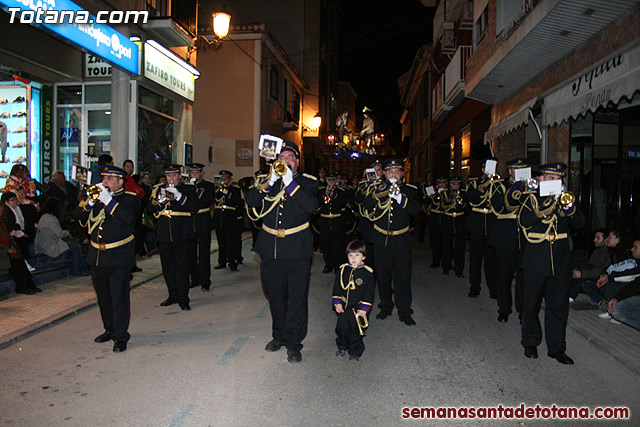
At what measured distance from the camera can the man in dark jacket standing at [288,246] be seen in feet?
18.0

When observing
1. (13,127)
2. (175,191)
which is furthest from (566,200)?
(13,127)

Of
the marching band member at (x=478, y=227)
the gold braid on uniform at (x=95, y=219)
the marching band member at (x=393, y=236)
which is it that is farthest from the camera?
the marching band member at (x=478, y=227)

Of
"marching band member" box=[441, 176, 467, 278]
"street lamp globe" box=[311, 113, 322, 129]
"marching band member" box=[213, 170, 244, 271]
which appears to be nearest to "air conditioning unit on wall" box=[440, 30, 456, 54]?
"street lamp globe" box=[311, 113, 322, 129]

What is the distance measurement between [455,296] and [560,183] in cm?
399

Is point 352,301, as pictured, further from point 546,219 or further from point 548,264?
point 546,219

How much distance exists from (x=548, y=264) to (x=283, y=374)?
296cm

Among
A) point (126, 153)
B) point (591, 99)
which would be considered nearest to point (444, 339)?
point (591, 99)

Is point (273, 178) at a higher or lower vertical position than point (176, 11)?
lower

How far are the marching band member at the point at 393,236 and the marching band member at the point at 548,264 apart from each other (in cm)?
164

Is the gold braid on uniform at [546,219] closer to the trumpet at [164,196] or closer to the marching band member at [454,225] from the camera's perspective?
the trumpet at [164,196]

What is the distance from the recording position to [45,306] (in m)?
7.81

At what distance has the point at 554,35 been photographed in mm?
10336

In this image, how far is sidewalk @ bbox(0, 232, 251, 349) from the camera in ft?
21.5

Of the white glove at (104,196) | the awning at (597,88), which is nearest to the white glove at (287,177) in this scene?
the white glove at (104,196)
